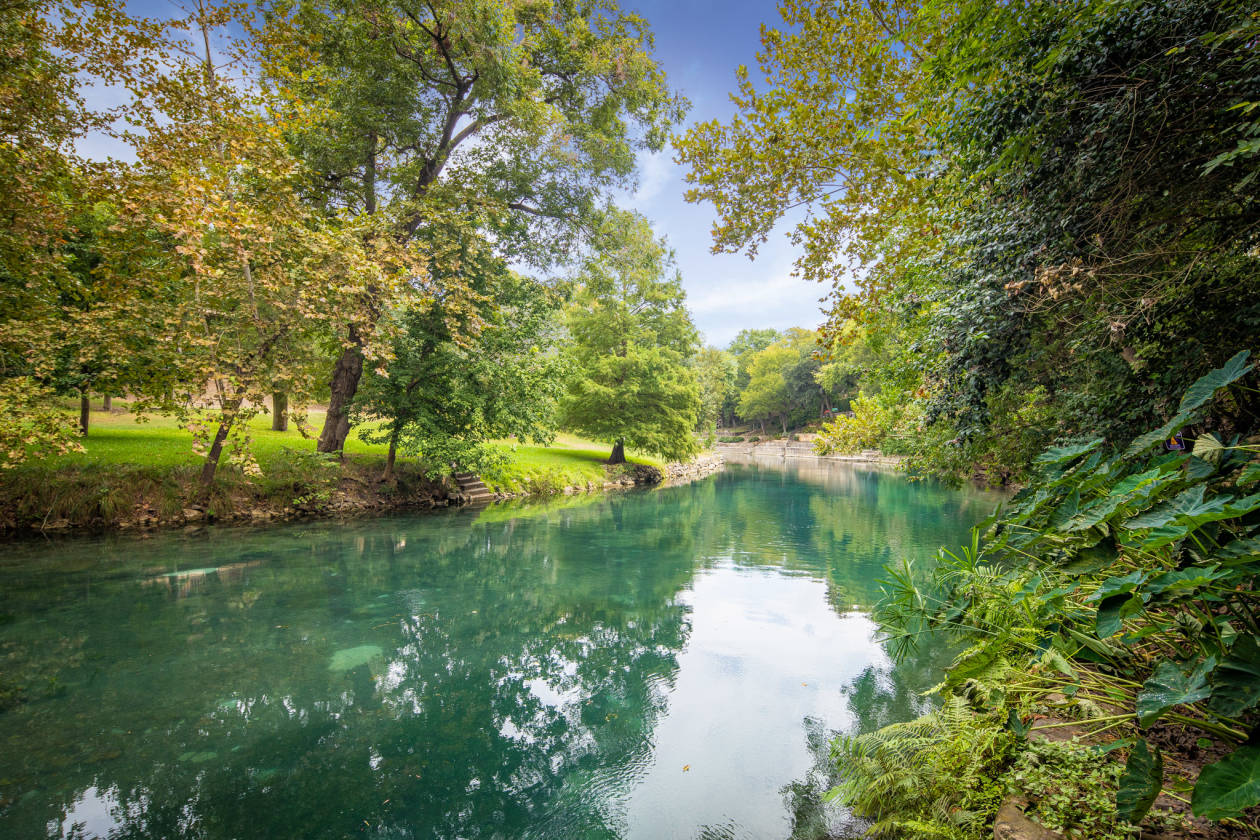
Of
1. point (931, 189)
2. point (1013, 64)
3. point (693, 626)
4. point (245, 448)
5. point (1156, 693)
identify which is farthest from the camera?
point (245, 448)

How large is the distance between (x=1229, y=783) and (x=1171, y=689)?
0.28 m

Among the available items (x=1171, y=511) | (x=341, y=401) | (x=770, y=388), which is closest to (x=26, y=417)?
(x=341, y=401)

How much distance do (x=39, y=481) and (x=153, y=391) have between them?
134 inches

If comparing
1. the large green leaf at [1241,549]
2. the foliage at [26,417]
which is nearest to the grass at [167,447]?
the foliage at [26,417]

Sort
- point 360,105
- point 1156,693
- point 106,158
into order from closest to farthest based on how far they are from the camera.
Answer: point 1156,693
point 106,158
point 360,105

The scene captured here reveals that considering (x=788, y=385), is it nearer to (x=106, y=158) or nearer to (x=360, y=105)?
(x=360, y=105)

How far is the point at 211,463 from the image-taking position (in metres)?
12.2

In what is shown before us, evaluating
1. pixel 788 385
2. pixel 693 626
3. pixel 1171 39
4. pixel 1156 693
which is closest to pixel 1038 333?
pixel 1171 39

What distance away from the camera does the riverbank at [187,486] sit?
436 inches

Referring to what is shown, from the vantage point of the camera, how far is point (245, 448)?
34.2 feet

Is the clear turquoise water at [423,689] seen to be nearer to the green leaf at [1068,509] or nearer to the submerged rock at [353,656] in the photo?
the submerged rock at [353,656]

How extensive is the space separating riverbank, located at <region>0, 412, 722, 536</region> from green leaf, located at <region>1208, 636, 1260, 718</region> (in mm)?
14729

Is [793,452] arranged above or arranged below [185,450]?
below

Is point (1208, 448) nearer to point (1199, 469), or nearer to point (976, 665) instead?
point (1199, 469)
